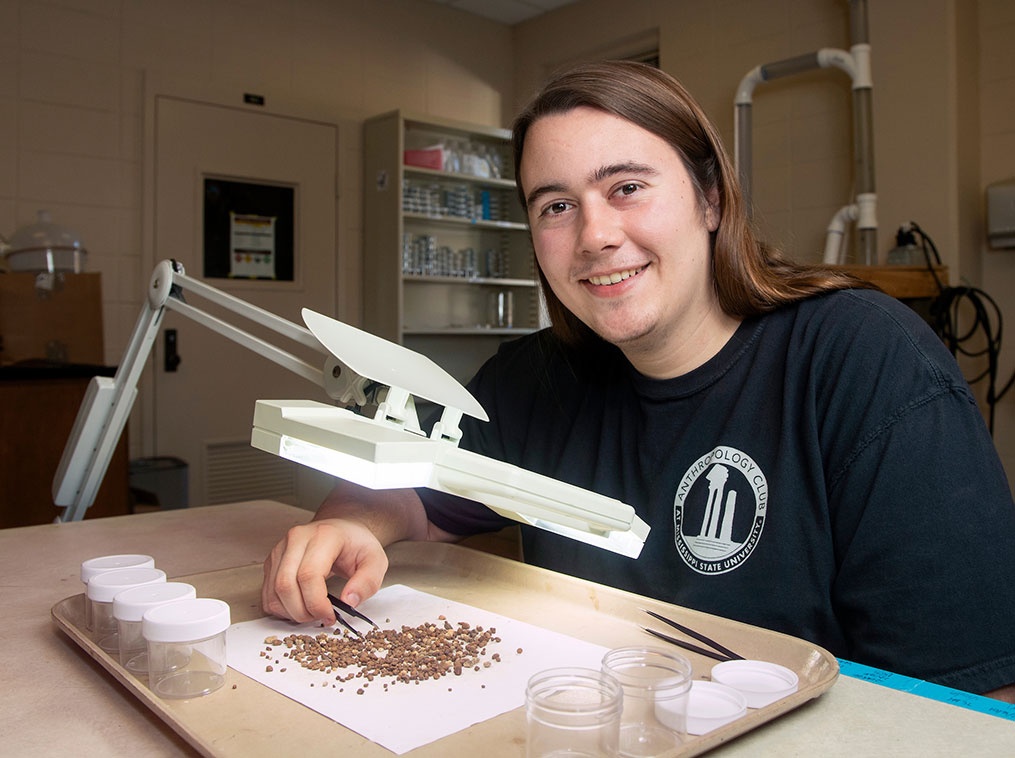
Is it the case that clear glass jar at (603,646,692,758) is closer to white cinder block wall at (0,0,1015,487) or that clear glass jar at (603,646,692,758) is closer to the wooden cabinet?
the wooden cabinet

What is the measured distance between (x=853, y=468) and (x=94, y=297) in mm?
3000

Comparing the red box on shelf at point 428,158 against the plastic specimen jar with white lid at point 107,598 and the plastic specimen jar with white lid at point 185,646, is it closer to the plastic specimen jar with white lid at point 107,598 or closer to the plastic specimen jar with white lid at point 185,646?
the plastic specimen jar with white lid at point 107,598

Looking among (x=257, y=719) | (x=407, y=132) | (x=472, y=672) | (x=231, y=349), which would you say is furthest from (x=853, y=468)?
(x=407, y=132)

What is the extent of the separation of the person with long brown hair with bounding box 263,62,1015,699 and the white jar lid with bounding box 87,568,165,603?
0.48 ft

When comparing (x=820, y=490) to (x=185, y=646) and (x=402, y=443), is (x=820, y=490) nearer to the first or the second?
(x=402, y=443)

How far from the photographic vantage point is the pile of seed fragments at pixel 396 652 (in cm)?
89

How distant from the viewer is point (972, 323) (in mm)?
3342

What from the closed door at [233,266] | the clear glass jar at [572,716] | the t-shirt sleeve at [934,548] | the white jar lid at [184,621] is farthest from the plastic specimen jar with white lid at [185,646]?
the closed door at [233,266]

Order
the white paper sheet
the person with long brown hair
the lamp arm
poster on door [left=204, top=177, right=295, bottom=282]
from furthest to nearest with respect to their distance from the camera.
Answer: poster on door [left=204, top=177, right=295, bottom=282], the lamp arm, the person with long brown hair, the white paper sheet

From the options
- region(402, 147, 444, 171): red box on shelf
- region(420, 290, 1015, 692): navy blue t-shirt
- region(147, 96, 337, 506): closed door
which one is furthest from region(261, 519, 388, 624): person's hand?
region(402, 147, 444, 171): red box on shelf

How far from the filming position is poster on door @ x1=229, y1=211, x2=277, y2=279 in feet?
13.8

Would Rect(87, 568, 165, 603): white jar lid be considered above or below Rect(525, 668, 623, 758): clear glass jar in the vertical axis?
above

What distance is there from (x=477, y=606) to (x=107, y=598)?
0.44 m

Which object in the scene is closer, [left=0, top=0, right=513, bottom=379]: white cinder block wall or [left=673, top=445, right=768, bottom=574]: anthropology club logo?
[left=673, top=445, right=768, bottom=574]: anthropology club logo
